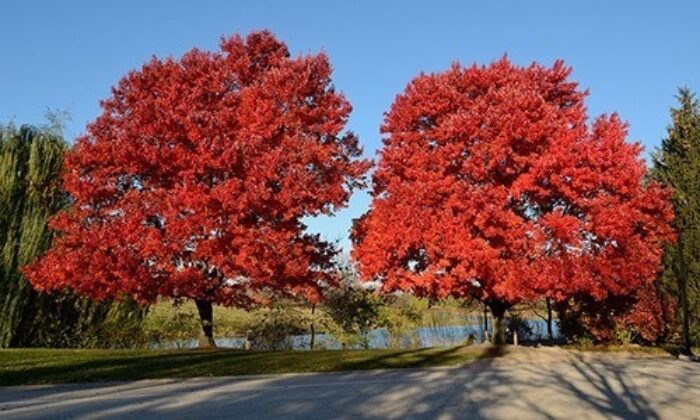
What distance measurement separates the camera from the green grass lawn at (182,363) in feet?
44.0

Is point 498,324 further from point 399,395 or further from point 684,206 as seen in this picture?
point 399,395

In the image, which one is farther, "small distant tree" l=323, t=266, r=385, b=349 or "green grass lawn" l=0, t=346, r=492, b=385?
"small distant tree" l=323, t=266, r=385, b=349

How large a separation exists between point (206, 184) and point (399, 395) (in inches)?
464

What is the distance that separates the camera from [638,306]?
69.2ft

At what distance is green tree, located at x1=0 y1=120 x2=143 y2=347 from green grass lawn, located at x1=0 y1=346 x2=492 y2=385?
12.5ft

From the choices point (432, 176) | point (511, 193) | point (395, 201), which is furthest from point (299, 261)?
point (511, 193)

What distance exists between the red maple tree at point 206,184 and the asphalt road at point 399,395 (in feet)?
22.1

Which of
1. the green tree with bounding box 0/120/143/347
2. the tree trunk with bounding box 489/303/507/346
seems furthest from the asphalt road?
the green tree with bounding box 0/120/143/347

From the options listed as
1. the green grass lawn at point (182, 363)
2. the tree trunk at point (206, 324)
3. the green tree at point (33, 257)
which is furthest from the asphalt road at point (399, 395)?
the green tree at point (33, 257)

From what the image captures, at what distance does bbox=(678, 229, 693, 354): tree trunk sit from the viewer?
17.8 metres

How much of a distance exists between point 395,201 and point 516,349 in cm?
558

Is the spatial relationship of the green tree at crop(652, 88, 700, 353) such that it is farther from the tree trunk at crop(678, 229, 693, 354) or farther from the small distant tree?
the small distant tree

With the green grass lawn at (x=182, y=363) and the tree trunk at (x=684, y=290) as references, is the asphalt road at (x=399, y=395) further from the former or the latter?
the tree trunk at (x=684, y=290)

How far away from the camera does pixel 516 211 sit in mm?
19891
